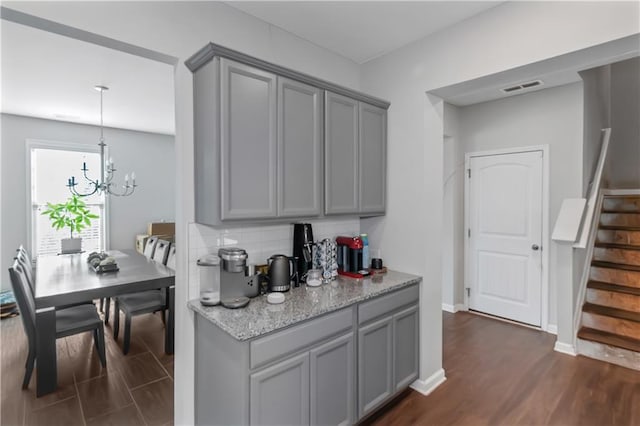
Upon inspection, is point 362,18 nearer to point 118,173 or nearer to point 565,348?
point 565,348

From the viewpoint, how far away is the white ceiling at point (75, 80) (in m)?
2.69

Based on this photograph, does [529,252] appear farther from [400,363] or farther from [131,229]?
[131,229]

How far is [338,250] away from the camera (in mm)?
2723

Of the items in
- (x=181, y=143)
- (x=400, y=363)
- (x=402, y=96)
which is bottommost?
(x=400, y=363)

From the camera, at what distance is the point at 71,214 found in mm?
5250

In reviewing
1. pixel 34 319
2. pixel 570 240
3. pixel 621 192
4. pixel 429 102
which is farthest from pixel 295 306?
pixel 621 192

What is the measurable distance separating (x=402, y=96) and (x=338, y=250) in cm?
137

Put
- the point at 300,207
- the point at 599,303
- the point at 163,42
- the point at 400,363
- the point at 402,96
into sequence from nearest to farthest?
the point at 163,42 → the point at 300,207 → the point at 400,363 → the point at 402,96 → the point at 599,303

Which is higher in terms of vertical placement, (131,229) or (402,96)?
(402,96)

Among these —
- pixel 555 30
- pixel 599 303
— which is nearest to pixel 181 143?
pixel 555 30

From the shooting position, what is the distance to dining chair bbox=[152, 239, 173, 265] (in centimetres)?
391

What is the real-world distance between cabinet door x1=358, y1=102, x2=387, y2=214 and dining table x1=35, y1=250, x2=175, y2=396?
1.99m

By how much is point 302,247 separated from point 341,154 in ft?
2.45

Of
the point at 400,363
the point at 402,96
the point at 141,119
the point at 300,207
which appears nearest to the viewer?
the point at 300,207
